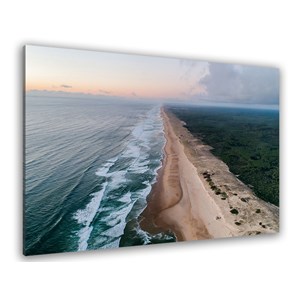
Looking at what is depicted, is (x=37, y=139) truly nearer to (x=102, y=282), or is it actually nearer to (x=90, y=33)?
(x=90, y=33)

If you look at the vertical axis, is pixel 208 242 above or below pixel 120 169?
below

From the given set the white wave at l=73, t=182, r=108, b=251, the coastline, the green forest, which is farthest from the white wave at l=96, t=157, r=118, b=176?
the green forest

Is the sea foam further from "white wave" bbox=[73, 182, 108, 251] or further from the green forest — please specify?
the green forest

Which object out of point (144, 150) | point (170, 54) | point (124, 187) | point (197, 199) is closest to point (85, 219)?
point (124, 187)

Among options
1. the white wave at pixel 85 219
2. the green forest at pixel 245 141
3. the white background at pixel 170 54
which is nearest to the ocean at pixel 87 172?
the white wave at pixel 85 219

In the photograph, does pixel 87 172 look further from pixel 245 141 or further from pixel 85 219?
pixel 245 141
